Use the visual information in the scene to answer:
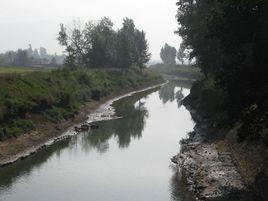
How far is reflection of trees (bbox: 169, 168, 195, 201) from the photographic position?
34.7 meters

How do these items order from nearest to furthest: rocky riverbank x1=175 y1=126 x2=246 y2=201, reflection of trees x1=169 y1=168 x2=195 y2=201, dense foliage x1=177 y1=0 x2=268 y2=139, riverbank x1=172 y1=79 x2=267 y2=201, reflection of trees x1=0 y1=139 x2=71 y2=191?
1. dense foliage x1=177 y1=0 x2=268 y2=139
2. riverbank x1=172 y1=79 x2=267 y2=201
3. rocky riverbank x1=175 y1=126 x2=246 y2=201
4. reflection of trees x1=169 y1=168 x2=195 y2=201
5. reflection of trees x1=0 y1=139 x2=71 y2=191

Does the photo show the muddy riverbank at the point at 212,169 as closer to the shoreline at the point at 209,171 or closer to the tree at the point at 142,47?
the shoreline at the point at 209,171

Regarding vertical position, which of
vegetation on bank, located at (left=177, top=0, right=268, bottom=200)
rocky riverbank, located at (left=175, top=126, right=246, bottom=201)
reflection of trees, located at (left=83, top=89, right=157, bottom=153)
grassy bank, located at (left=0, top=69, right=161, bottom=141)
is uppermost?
vegetation on bank, located at (left=177, top=0, right=268, bottom=200)

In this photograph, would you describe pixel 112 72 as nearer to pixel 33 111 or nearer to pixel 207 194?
pixel 33 111

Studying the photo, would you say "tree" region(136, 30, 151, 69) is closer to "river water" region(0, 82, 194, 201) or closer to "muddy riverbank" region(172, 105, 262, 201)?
"river water" region(0, 82, 194, 201)

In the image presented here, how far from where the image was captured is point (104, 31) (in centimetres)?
14400

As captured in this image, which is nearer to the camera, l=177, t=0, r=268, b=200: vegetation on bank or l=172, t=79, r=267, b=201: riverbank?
l=177, t=0, r=268, b=200: vegetation on bank

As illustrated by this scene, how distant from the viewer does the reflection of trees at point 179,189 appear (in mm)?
34709

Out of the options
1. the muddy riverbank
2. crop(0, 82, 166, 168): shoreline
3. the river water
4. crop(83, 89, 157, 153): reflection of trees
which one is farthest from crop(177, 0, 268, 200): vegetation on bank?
crop(0, 82, 166, 168): shoreline

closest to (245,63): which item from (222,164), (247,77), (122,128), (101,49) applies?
(247,77)

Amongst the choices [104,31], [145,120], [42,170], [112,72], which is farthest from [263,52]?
[104,31]

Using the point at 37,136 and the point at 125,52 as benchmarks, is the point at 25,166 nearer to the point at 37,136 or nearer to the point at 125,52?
the point at 37,136

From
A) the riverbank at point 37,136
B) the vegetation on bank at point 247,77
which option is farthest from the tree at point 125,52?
the vegetation on bank at point 247,77

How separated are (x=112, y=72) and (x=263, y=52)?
96.7 m
